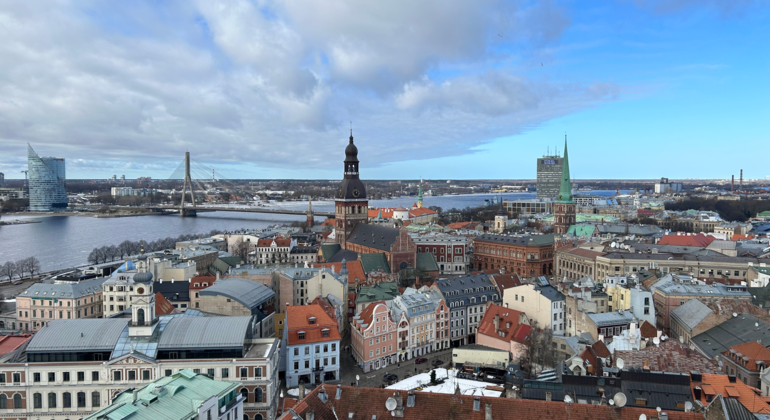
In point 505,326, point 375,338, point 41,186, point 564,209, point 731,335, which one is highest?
point 41,186

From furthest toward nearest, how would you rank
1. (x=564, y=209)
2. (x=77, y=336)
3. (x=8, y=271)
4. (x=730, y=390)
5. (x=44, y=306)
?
(x=564, y=209), (x=8, y=271), (x=44, y=306), (x=77, y=336), (x=730, y=390)

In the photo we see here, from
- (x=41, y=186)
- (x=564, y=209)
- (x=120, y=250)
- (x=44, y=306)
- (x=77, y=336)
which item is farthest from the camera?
(x=41, y=186)

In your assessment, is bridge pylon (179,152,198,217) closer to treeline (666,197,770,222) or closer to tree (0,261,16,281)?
tree (0,261,16,281)

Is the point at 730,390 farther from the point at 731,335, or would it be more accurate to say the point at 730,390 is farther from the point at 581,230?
the point at 581,230

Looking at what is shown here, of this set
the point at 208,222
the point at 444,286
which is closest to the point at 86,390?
the point at 444,286

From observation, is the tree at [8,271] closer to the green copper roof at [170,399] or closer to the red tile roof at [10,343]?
the red tile roof at [10,343]

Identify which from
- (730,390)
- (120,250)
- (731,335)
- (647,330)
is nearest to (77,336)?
(730,390)
